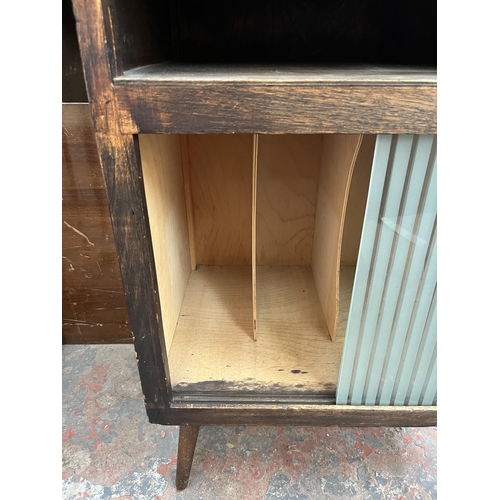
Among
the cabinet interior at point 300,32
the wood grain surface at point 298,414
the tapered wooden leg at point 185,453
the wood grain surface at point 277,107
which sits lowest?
the tapered wooden leg at point 185,453

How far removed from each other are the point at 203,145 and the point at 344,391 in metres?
0.61

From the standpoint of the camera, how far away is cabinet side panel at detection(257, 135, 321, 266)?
93 cm

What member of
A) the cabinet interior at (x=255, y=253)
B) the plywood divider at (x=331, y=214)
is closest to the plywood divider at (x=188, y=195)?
the cabinet interior at (x=255, y=253)

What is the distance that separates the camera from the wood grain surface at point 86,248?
3.08ft

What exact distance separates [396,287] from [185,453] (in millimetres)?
523

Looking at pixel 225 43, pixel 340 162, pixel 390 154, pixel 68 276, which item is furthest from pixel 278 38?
pixel 68 276

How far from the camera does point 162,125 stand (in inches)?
18.5

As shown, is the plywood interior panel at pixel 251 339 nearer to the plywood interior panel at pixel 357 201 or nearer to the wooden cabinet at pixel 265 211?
the wooden cabinet at pixel 265 211

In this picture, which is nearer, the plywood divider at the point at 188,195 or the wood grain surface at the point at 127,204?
the wood grain surface at the point at 127,204

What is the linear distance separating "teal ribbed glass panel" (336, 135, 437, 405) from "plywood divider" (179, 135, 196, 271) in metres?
0.52

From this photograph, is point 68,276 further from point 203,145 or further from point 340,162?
point 340,162

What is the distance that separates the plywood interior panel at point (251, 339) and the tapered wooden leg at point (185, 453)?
14 cm

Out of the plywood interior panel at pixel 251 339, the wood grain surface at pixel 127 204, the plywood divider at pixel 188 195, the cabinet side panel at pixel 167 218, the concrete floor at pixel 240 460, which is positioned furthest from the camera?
the plywood divider at pixel 188 195

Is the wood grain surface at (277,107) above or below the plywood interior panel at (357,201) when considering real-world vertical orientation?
above
